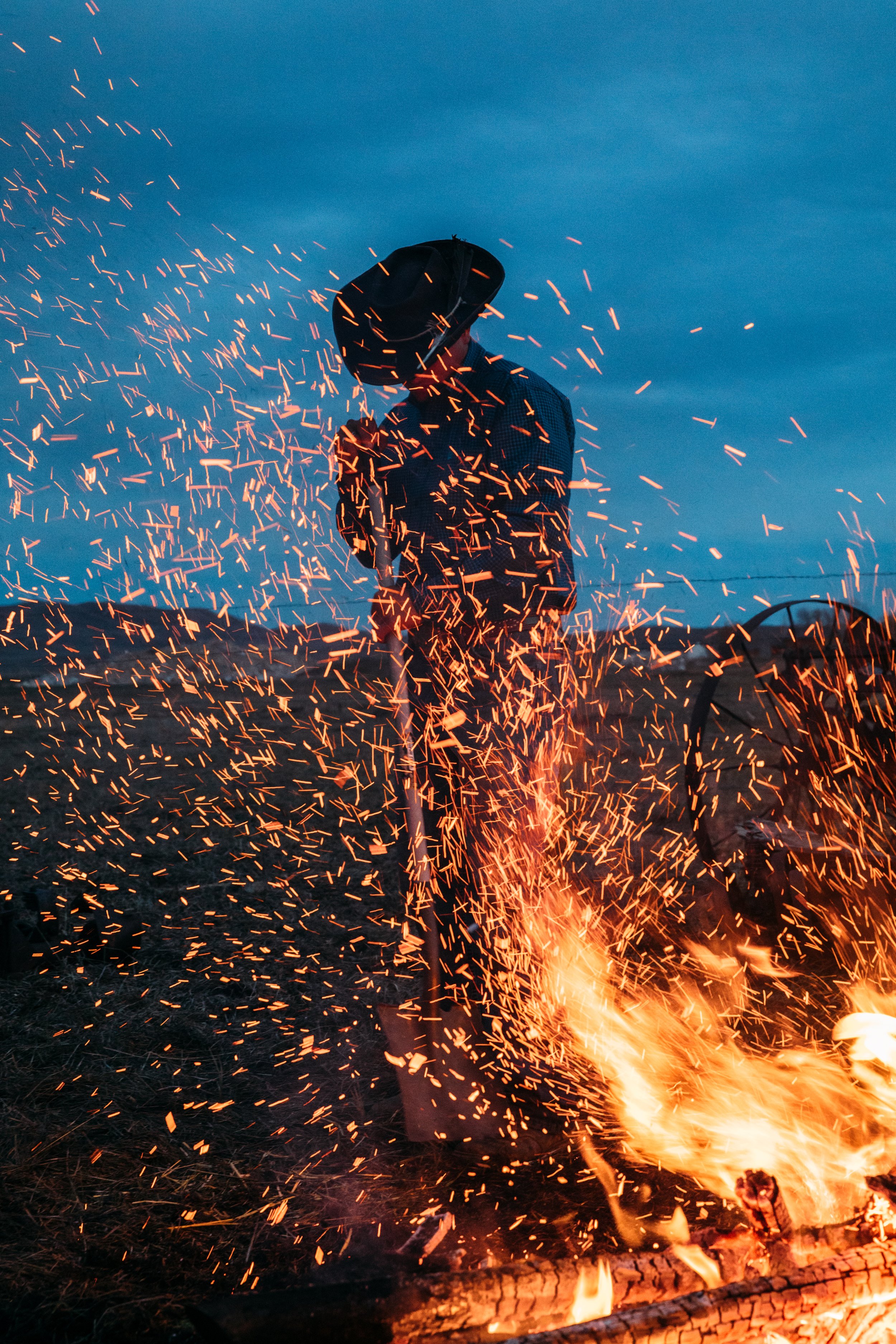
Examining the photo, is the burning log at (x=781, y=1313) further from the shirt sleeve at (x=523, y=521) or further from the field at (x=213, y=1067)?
the shirt sleeve at (x=523, y=521)

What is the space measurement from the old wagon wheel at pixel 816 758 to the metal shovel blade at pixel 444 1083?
2.27m

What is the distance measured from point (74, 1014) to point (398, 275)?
3577 mm

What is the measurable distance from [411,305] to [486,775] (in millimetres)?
1907

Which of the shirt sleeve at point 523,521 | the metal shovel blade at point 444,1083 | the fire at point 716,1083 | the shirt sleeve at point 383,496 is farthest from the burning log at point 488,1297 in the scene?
the shirt sleeve at point 383,496

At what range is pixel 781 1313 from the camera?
1766 millimetres

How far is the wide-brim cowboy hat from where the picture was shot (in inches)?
144

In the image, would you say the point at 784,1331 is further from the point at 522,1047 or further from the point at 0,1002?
the point at 0,1002

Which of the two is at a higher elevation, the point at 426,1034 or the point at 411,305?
A: the point at 411,305

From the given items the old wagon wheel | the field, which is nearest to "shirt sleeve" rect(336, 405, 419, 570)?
the field

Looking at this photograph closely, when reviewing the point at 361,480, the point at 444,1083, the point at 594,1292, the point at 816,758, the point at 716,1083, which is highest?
the point at 361,480

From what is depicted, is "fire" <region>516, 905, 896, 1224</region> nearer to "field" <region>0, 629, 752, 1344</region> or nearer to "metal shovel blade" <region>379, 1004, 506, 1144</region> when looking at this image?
"field" <region>0, 629, 752, 1344</region>

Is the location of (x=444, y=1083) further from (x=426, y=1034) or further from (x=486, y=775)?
(x=486, y=775)

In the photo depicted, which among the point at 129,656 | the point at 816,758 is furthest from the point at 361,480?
the point at 129,656

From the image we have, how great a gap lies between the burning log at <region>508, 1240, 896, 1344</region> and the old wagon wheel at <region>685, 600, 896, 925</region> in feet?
10.6
